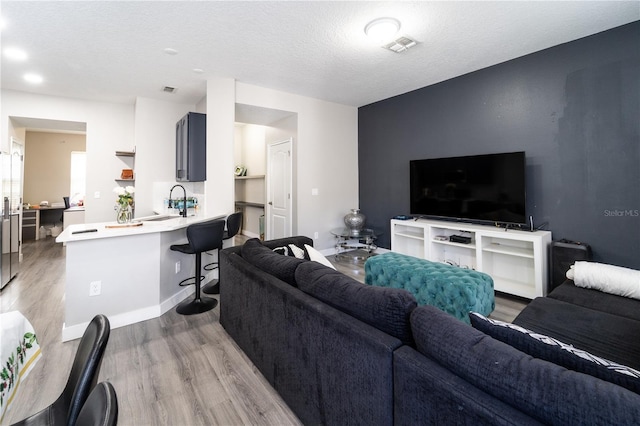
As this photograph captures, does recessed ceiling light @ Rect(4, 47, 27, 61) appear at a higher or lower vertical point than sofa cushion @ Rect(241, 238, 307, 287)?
higher

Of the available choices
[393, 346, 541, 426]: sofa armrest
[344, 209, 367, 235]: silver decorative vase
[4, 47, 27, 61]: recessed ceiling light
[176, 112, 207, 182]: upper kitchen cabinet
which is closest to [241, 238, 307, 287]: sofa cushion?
[393, 346, 541, 426]: sofa armrest

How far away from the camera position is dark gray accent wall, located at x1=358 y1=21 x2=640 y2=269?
2.84m

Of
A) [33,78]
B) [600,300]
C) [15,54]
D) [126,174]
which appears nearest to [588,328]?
Answer: [600,300]

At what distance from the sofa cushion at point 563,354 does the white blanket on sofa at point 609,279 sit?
1.83 m

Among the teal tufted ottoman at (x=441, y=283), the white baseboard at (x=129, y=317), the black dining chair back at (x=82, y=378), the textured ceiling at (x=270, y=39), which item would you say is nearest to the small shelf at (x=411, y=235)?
the teal tufted ottoman at (x=441, y=283)

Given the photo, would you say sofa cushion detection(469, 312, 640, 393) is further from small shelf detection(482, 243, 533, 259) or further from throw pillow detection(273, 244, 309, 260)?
small shelf detection(482, 243, 533, 259)

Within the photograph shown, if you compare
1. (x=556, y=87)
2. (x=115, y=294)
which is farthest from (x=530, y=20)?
(x=115, y=294)

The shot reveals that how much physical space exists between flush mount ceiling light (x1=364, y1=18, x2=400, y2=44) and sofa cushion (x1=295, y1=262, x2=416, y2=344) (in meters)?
2.43

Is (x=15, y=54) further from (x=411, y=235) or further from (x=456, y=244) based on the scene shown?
(x=456, y=244)

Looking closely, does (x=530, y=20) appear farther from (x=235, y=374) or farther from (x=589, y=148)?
(x=235, y=374)

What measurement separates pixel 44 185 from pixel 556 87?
10.4m

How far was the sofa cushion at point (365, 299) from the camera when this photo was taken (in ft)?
3.70

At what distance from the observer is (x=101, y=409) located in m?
0.63

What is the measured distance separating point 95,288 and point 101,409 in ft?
7.96
